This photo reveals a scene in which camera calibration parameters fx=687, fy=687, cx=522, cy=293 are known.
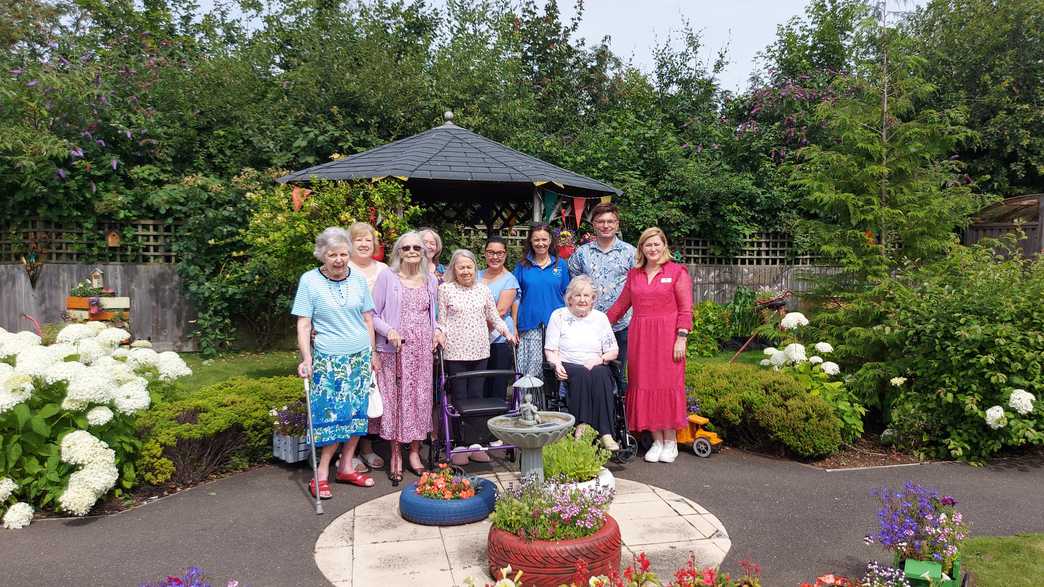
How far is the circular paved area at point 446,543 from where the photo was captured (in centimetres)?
329

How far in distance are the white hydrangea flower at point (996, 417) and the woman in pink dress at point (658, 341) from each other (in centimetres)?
212

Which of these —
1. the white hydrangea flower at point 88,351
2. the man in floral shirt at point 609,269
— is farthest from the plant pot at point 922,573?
the white hydrangea flower at point 88,351

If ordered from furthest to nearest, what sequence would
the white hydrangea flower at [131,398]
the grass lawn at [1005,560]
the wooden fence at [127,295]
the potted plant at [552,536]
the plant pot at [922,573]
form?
the wooden fence at [127,295] < the white hydrangea flower at [131,398] < the grass lawn at [1005,560] < the potted plant at [552,536] < the plant pot at [922,573]

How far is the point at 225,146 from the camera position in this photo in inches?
413

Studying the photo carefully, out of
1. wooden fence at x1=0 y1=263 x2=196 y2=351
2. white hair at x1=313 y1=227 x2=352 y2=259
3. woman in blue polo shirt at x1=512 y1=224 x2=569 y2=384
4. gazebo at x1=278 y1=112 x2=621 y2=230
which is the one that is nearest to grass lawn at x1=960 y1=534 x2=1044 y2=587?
woman in blue polo shirt at x1=512 y1=224 x2=569 y2=384

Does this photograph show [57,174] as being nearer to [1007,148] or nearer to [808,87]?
[808,87]

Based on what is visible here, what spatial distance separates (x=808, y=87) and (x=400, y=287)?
473 inches

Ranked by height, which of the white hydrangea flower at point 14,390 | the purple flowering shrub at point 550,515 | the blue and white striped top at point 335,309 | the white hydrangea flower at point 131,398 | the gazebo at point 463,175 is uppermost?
the gazebo at point 463,175

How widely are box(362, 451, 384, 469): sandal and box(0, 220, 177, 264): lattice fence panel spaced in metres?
6.06

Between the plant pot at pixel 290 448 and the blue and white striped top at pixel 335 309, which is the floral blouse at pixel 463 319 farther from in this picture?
the plant pot at pixel 290 448

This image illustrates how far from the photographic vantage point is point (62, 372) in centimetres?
404

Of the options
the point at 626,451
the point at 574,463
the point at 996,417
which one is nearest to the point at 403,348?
the point at 574,463

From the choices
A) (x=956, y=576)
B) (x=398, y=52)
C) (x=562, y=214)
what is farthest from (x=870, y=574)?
(x=398, y=52)

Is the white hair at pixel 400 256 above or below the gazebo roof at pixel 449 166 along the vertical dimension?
below
